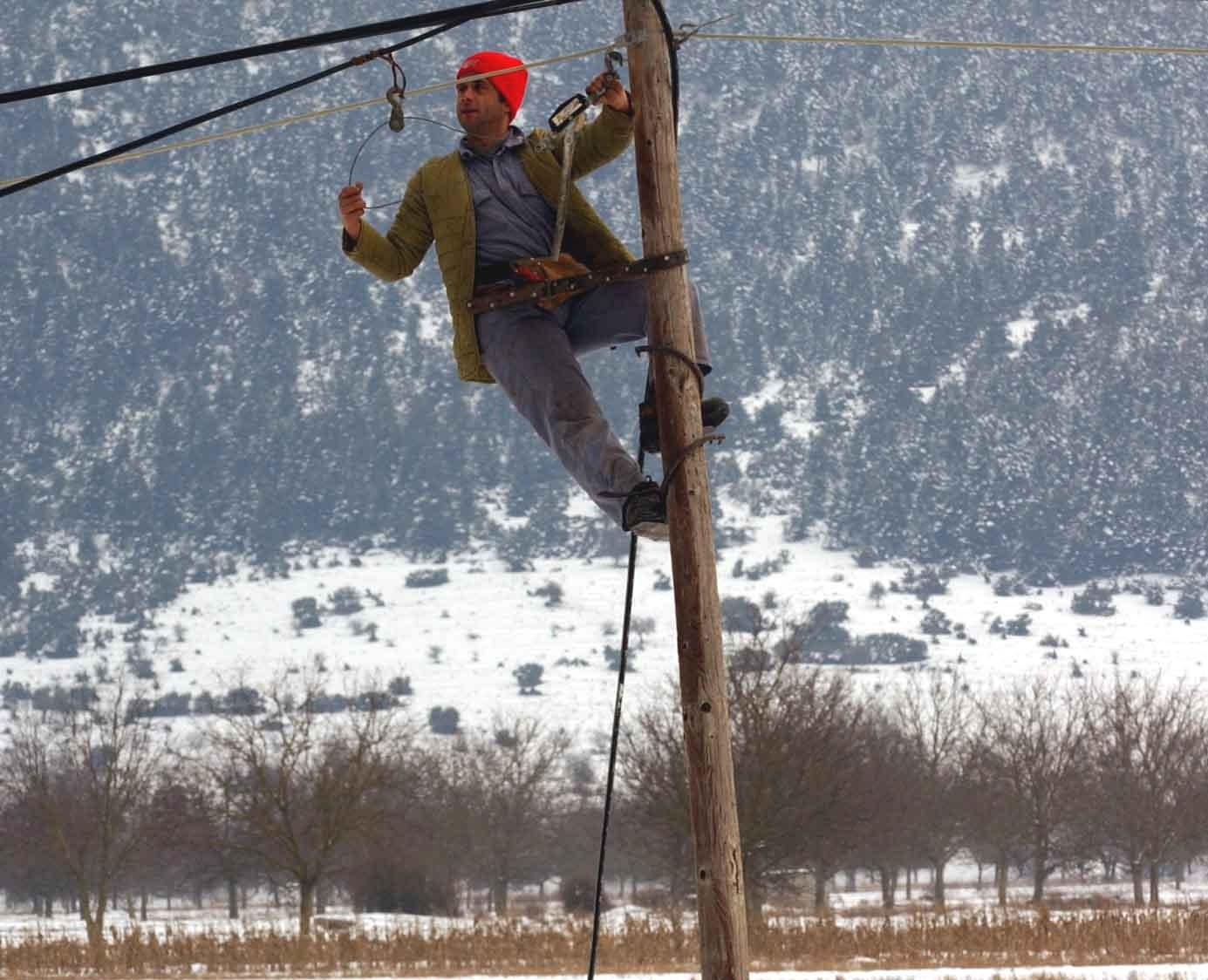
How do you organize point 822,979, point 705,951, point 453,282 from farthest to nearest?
point 822,979
point 453,282
point 705,951

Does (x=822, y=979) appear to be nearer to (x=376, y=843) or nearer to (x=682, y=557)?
(x=682, y=557)

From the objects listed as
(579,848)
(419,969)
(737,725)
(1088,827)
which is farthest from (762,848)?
(579,848)

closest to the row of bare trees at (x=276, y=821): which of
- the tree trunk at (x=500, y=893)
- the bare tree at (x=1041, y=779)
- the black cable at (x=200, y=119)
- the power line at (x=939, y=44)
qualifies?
the tree trunk at (x=500, y=893)

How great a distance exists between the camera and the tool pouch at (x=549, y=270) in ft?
26.0

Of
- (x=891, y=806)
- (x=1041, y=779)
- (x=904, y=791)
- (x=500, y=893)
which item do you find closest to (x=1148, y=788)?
(x=1041, y=779)

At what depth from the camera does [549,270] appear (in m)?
7.95

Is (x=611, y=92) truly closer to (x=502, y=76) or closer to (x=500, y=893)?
(x=502, y=76)

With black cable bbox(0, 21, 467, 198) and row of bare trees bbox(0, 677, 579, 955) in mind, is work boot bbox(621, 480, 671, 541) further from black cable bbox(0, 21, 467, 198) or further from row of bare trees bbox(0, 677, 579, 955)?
row of bare trees bbox(0, 677, 579, 955)

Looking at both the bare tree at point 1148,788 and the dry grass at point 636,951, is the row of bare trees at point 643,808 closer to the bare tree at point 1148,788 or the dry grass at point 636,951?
the bare tree at point 1148,788

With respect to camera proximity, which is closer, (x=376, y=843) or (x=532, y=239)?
(x=532, y=239)

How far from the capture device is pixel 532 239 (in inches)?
326

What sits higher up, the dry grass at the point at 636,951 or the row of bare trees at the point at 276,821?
the row of bare trees at the point at 276,821

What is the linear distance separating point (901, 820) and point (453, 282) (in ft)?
229

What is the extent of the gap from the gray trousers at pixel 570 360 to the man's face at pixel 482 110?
2.60ft
